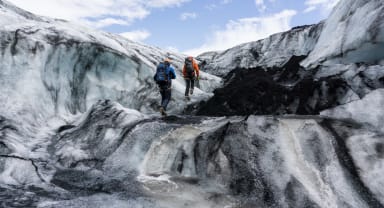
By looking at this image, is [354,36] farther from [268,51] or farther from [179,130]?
[268,51]

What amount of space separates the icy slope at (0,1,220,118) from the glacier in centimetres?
4

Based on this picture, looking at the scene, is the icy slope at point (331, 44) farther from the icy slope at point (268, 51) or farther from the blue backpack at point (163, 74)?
the blue backpack at point (163, 74)

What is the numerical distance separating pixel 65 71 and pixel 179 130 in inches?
284

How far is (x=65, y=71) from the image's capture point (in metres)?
14.2

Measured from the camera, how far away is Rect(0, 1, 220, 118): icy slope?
12148mm

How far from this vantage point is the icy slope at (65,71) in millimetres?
12148

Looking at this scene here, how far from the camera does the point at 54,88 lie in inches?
520

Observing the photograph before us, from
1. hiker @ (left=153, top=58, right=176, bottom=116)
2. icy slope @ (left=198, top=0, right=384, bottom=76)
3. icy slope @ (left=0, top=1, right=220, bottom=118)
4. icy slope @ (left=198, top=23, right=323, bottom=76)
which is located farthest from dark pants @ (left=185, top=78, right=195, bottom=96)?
icy slope @ (left=198, top=23, right=323, bottom=76)

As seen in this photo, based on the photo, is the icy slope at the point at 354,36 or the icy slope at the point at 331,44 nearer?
the icy slope at the point at 354,36

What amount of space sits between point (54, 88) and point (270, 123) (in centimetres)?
838

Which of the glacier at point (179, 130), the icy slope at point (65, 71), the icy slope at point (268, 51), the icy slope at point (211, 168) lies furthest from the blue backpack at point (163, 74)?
the icy slope at point (268, 51)

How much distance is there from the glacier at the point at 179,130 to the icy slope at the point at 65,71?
1.7 inches

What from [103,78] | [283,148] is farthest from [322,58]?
[283,148]

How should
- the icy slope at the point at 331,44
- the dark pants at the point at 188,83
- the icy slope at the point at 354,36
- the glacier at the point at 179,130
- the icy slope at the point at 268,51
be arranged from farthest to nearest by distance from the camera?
the icy slope at the point at 268,51
the dark pants at the point at 188,83
the icy slope at the point at 331,44
the icy slope at the point at 354,36
the glacier at the point at 179,130
